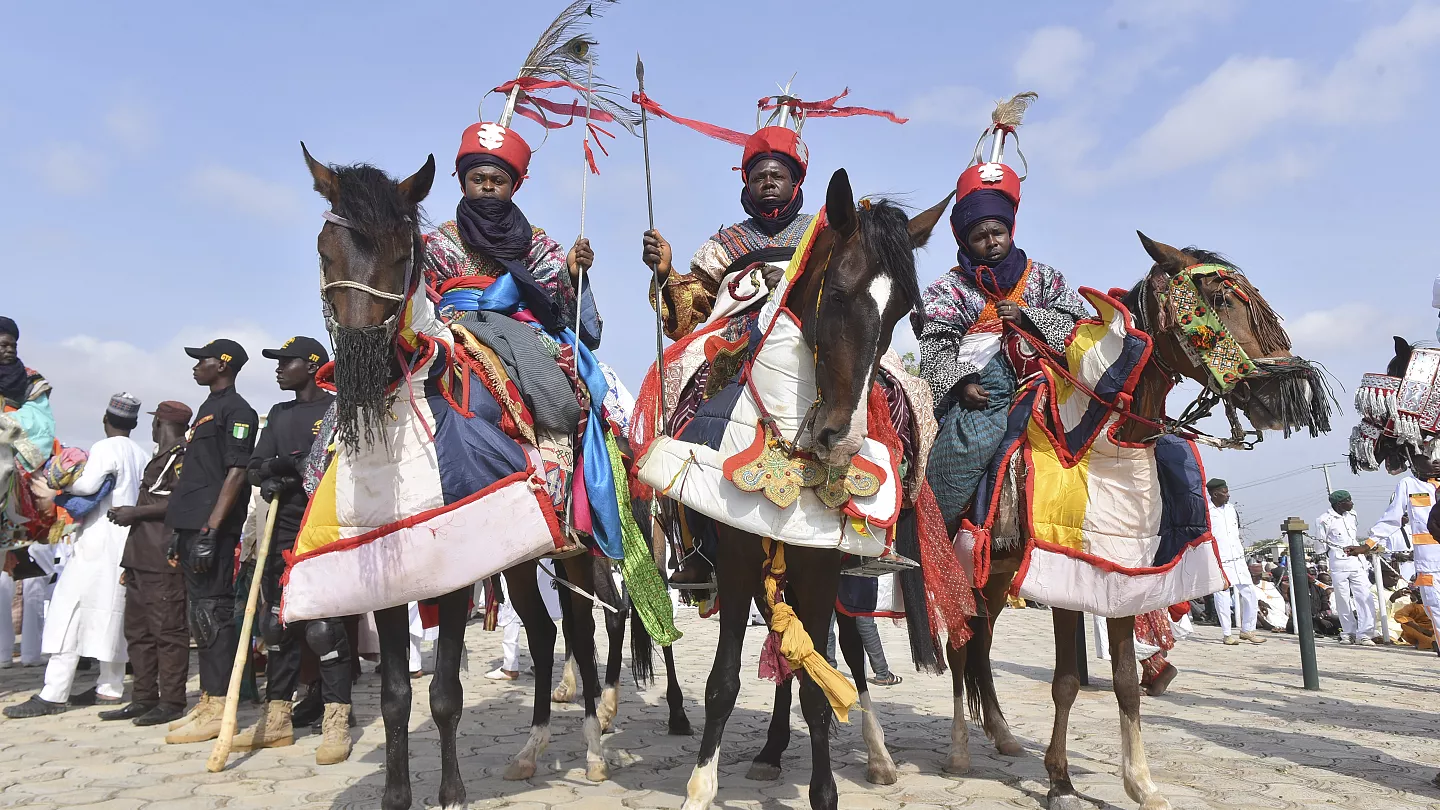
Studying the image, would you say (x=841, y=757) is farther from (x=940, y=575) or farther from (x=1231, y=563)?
(x=1231, y=563)

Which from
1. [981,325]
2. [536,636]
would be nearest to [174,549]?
[536,636]

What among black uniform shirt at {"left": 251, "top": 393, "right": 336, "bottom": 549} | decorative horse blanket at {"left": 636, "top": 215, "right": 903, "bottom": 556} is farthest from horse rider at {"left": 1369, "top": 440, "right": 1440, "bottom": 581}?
black uniform shirt at {"left": 251, "top": 393, "right": 336, "bottom": 549}

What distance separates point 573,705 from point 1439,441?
21.1 ft

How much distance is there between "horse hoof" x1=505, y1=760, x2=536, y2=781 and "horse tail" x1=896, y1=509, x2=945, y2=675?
91.5 inches

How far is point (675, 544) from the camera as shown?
4621 mm

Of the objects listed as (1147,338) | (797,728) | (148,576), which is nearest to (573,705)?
(797,728)

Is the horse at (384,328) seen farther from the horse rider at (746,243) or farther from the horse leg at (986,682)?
the horse leg at (986,682)

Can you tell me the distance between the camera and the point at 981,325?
534cm

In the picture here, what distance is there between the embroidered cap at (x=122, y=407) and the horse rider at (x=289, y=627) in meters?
3.15

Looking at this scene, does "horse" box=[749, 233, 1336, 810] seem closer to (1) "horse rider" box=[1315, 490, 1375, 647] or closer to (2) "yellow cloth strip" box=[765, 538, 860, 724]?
(2) "yellow cloth strip" box=[765, 538, 860, 724]

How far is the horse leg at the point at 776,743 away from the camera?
16.5 ft

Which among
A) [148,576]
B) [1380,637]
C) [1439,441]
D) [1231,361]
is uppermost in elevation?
[1231,361]

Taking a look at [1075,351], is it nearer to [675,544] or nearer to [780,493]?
[780,493]

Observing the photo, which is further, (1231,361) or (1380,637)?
(1380,637)
